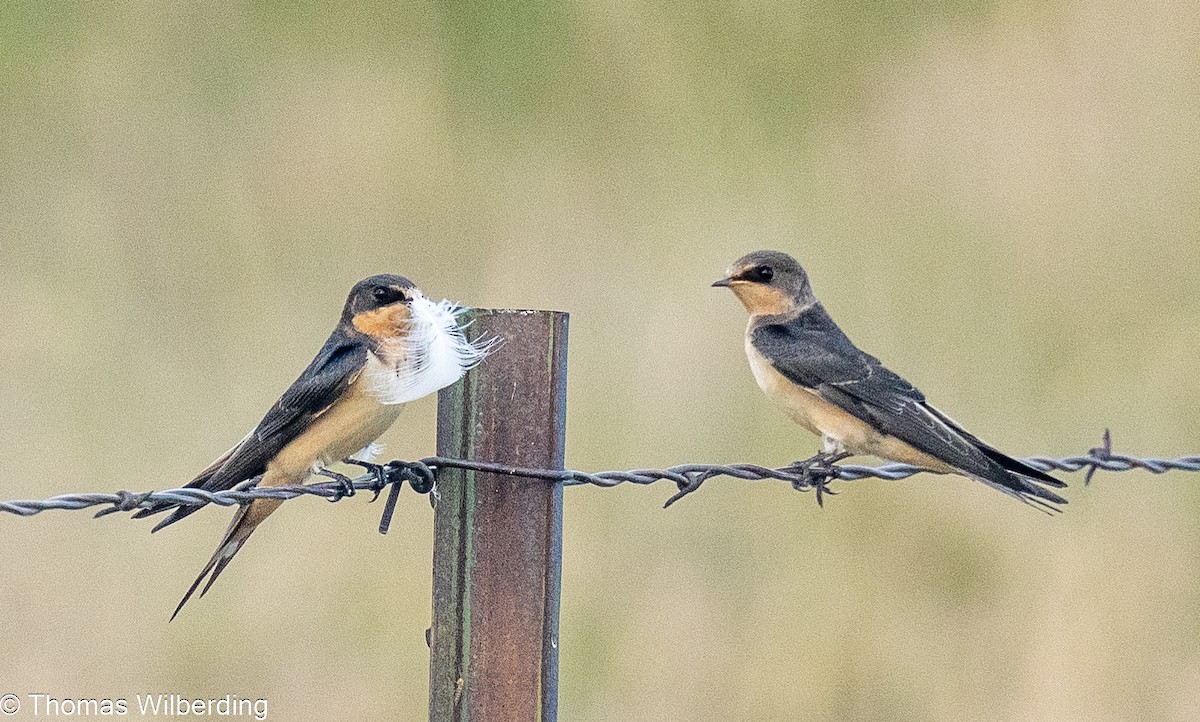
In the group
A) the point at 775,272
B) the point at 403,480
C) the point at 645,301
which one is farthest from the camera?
the point at 645,301

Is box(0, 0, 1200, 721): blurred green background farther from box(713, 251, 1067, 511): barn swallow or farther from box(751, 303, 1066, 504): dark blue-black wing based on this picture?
box(751, 303, 1066, 504): dark blue-black wing

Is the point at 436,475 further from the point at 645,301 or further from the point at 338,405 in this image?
the point at 645,301

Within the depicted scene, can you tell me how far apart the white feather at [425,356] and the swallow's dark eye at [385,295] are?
0.23 feet

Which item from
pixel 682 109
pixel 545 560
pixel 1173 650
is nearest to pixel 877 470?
pixel 545 560

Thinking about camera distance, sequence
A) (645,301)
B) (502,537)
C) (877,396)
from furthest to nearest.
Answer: (645,301) < (877,396) < (502,537)

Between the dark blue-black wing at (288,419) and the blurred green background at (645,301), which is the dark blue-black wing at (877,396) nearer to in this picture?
the blurred green background at (645,301)

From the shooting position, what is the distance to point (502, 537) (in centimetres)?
308

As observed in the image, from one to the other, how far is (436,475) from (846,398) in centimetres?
Result: 172

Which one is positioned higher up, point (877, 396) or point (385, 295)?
point (385, 295)

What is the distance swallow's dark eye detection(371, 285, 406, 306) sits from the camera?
425cm


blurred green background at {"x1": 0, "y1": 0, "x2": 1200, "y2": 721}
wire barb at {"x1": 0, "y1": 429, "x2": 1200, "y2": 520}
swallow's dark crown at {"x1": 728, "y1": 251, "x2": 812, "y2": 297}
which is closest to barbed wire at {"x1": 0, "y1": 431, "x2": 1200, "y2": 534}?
wire barb at {"x1": 0, "y1": 429, "x2": 1200, "y2": 520}

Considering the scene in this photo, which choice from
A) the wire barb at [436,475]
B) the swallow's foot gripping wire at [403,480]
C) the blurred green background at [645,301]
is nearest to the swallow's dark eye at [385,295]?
the wire barb at [436,475]

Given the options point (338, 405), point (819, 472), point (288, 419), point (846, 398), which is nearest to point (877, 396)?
point (846, 398)

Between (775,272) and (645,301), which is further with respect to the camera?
(645,301)
